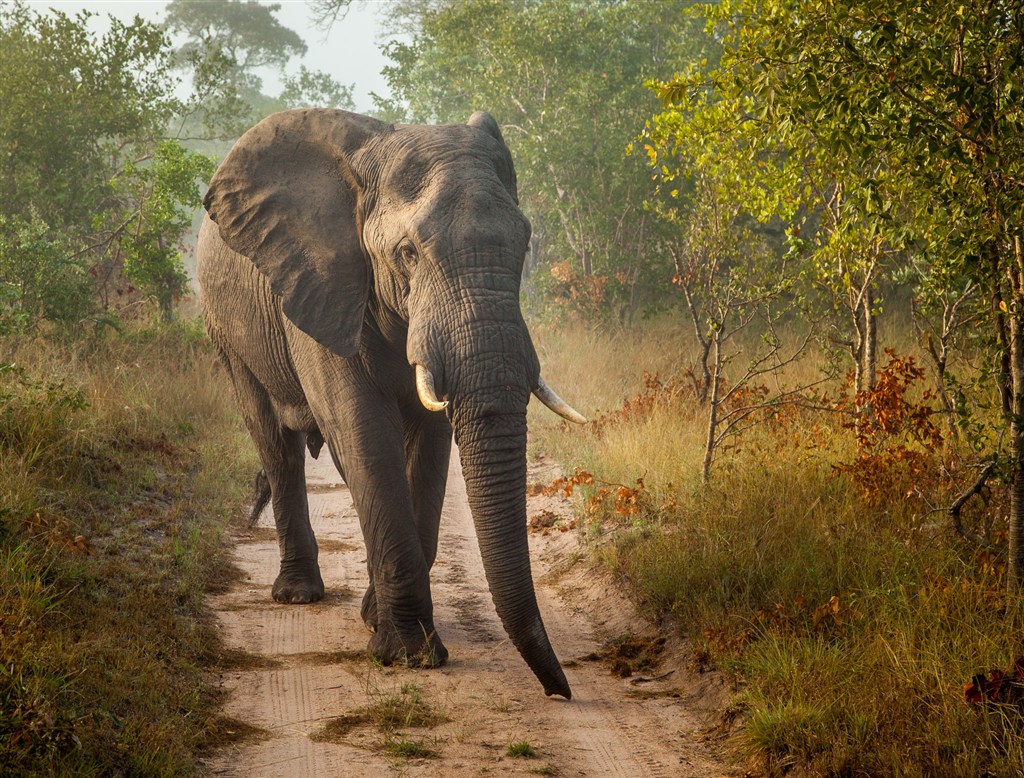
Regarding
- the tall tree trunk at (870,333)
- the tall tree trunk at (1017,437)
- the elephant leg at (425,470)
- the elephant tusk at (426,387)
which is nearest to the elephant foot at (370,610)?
the elephant leg at (425,470)

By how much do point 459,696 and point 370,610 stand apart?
3.92 feet

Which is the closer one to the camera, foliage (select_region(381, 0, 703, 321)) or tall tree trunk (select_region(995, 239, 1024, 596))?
tall tree trunk (select_region(995, 239, 1024, 596))

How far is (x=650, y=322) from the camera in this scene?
16.2 m

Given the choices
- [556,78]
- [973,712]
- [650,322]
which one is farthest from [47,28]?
[973,712]

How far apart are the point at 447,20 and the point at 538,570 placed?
1234 cm

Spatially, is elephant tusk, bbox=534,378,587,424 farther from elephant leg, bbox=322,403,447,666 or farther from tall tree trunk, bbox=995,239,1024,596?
tall tree trunk, bbox=995,239,1024,596

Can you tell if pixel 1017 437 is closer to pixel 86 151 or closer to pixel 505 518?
pixel 505 518

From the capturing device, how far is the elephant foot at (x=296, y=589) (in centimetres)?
709

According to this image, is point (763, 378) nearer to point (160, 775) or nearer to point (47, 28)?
point (160, 775)

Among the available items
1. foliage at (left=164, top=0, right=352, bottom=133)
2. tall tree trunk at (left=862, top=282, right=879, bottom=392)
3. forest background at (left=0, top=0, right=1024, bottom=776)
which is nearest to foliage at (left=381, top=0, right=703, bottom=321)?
forest background at (left=0, top=0, right=1024, bottom=776)

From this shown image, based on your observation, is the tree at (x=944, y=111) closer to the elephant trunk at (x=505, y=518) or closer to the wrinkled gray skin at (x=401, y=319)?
the wrinkled gray skin at (x=401, y=319)

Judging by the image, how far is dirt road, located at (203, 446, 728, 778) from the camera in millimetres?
4629

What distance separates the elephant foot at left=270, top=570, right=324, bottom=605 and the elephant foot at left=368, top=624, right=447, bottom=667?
4.58ft

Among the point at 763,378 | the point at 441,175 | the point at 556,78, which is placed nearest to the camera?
the point at 441,175
